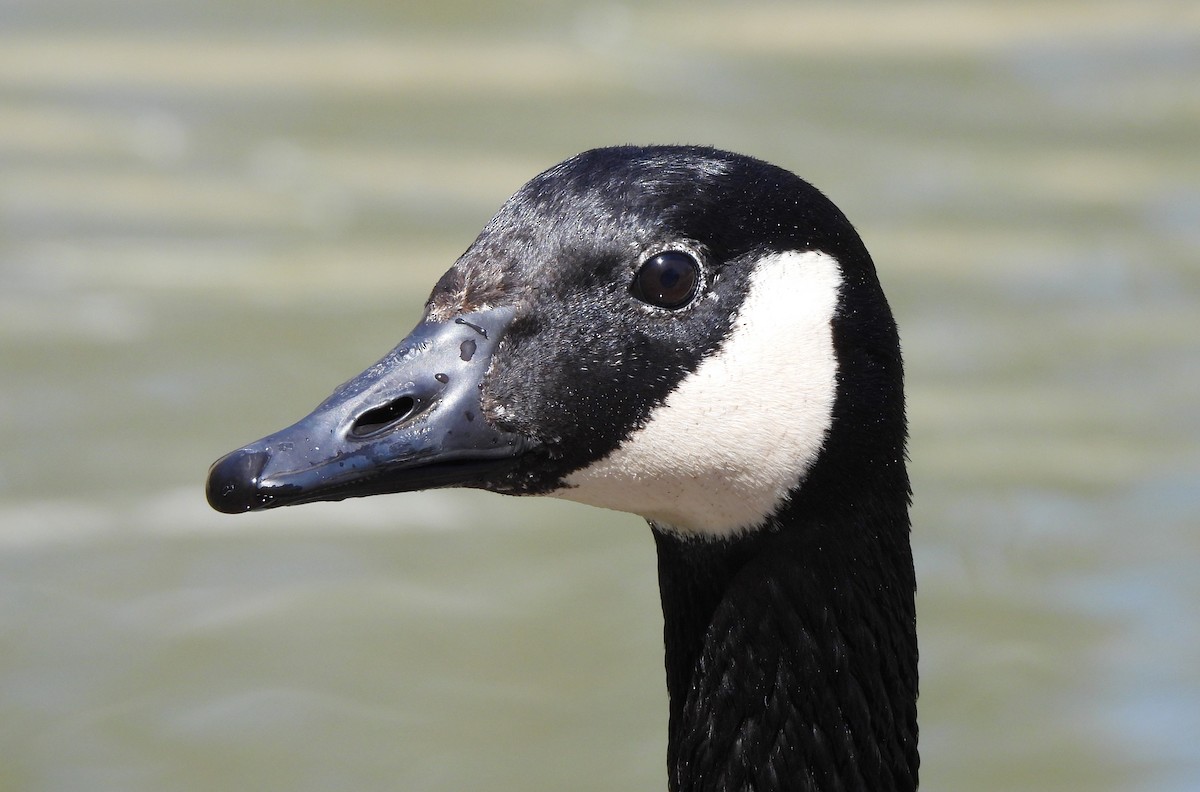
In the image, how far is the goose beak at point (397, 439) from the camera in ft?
10.3

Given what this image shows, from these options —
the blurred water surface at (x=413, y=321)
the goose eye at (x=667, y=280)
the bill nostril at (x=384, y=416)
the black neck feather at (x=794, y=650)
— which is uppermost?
the blurred water surface at (x=413, y=321)

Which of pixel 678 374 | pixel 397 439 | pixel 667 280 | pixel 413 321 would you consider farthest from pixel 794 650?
pixel 413 321

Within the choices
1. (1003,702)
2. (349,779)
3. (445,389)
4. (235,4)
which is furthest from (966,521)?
(235,4)

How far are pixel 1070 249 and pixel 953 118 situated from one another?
1.07 metres

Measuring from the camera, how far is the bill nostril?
10.5 feet

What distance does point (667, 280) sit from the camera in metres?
3.39

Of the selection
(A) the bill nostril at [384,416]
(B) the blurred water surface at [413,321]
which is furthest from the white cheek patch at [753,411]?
(B) the blurred water surface at [413,321]

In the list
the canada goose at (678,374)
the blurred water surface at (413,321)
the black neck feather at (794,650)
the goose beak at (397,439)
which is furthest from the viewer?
the blurred water surface at (413,321)

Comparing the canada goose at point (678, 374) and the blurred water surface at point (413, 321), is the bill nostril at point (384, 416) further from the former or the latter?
A: the blurred water surface at point (413, 321)

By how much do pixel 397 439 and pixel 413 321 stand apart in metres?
4.33

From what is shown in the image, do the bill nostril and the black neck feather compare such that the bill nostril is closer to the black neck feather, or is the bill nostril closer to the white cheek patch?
the white cheek patch

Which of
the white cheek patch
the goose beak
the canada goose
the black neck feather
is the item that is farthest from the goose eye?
the black neck feather

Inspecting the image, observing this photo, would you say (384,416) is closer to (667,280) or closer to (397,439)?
(397,439)

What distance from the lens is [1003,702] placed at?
5859 millimetres
